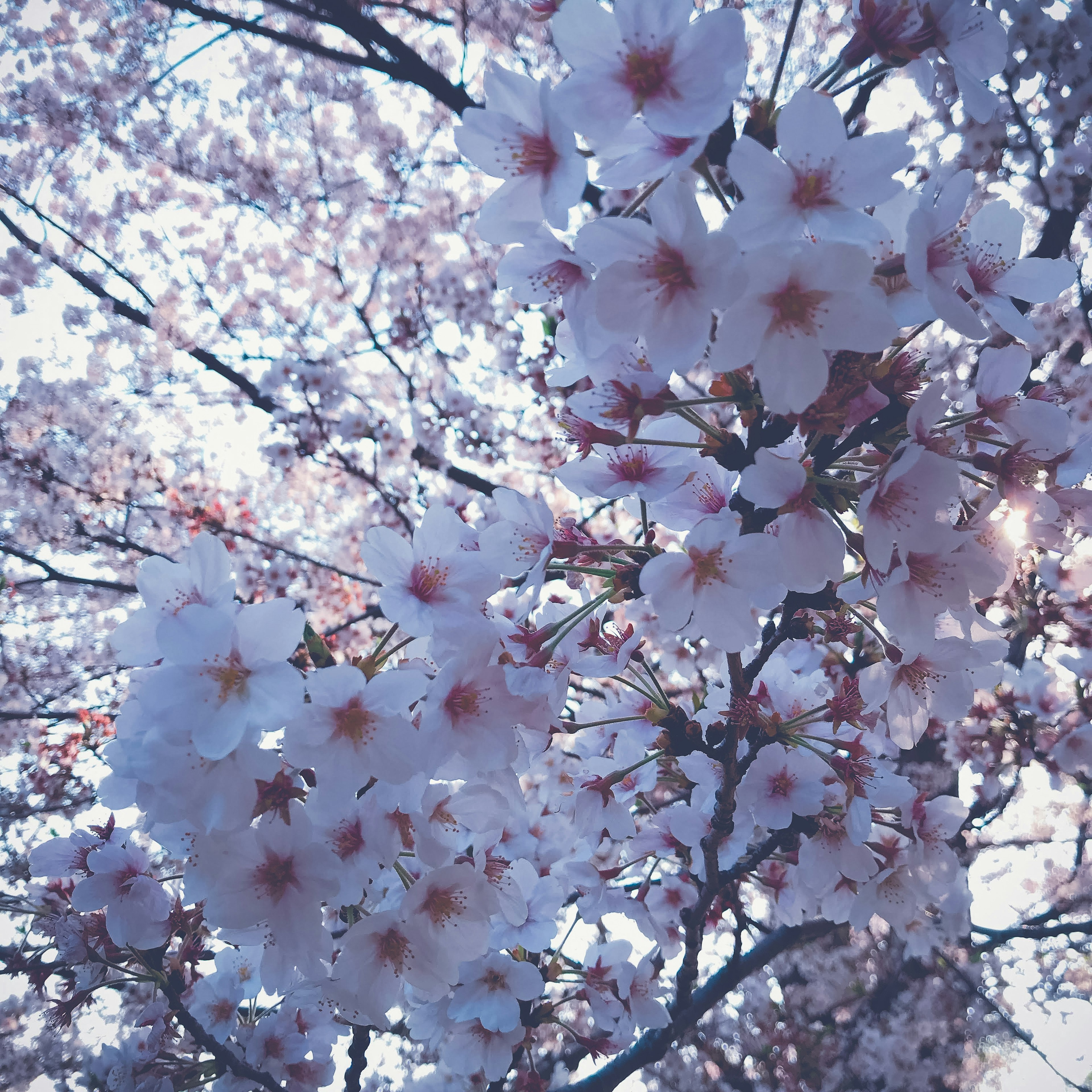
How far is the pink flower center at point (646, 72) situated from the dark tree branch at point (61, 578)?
5235mm

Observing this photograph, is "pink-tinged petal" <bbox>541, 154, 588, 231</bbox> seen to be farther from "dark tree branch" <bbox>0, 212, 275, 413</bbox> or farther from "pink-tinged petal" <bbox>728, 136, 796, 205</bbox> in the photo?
"dark tree branch" <bbox>0, 212, 275, 413</bbox>

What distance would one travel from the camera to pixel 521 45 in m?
6.19

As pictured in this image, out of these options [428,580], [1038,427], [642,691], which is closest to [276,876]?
[428,580]

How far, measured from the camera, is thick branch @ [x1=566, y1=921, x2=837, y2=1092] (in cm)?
245

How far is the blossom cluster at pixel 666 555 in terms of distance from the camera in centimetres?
100

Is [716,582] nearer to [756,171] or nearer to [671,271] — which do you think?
[671,271]

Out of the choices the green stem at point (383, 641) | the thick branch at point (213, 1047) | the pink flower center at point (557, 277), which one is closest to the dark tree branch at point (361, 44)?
the pink flower center at point (557, 277)

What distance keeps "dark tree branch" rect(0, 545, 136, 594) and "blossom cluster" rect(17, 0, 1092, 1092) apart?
3960mm

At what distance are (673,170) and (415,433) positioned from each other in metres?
5.29

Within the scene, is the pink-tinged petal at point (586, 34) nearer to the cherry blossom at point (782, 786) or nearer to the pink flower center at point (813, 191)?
the pink flower center at point (813, 191)

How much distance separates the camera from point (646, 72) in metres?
1.03

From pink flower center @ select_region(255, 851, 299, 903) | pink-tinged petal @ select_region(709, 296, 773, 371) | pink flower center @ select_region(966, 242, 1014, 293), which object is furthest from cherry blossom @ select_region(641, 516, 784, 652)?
pink flower center @ select_region(255, 851, 299, 903)

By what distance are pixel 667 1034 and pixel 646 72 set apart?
9.42 feet

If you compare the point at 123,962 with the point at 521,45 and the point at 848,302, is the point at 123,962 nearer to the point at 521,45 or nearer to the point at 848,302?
the point at 848,302
